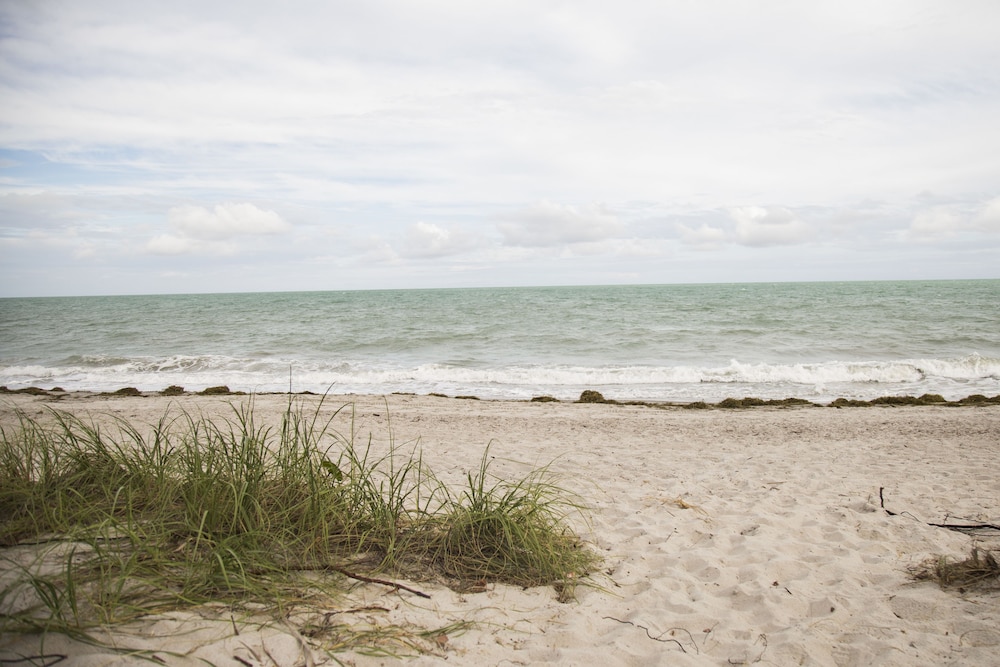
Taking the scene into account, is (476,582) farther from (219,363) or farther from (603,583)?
(219,363)

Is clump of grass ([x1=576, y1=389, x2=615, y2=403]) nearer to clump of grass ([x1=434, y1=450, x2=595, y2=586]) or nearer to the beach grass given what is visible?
the beach grass

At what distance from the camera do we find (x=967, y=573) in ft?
10.4

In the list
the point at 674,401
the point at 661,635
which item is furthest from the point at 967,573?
the point at 674,401

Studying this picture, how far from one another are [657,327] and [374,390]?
16.3m

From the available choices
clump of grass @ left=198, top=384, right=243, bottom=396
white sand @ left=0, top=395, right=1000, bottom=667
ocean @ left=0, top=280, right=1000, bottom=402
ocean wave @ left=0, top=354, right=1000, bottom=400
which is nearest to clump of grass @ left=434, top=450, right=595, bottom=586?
white sand @ left=0, top=395, right=1000, bottom=667

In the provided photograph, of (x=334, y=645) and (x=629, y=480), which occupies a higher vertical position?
(x=334, y=645)

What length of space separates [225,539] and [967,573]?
4.07 metres

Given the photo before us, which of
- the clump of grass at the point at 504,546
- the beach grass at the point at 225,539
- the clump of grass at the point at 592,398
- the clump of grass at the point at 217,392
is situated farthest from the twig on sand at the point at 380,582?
the clump of grass at the point at 217,392

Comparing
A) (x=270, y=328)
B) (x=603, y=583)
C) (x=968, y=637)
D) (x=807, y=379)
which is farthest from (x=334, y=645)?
(x=270, y=328)

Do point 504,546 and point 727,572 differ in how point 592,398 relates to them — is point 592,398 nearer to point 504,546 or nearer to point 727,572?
point 727,572

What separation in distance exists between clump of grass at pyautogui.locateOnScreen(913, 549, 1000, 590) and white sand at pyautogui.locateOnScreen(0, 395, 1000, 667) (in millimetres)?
97

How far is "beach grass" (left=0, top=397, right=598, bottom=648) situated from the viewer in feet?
7.69

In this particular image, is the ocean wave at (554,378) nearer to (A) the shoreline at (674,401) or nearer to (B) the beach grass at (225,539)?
(A) the shoreline at (674,401)

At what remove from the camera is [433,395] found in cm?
1288
